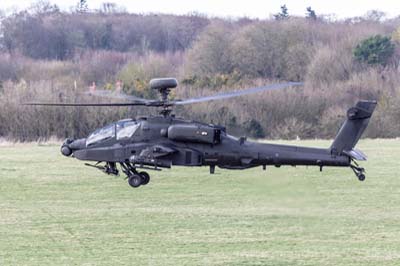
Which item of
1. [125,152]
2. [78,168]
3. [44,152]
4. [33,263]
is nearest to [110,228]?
[125,152]

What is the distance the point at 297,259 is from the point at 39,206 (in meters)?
12.5

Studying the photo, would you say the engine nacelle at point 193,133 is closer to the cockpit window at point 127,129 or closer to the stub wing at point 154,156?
the stub wing at point 154,156

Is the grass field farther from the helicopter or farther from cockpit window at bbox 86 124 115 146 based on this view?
cockpit window at bbox 86 124 115 146

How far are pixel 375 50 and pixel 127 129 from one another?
233ft

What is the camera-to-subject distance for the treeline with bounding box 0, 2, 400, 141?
2660 inches

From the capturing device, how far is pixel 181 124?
86.4 feet

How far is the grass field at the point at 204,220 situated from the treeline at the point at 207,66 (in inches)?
103

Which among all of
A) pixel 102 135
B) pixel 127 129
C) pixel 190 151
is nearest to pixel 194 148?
pixel 190 151

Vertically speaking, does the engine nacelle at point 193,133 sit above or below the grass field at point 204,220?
above

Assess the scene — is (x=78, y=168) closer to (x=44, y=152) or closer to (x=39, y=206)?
(x=44, y=152)

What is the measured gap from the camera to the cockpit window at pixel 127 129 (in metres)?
26.5

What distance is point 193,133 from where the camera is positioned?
26078 mm

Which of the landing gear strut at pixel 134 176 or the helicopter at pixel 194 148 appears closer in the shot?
the helicopter at pixel 194 148

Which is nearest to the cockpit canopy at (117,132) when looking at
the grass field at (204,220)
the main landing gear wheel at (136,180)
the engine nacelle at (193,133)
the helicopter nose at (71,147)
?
the helicopter nose at (71,147)
